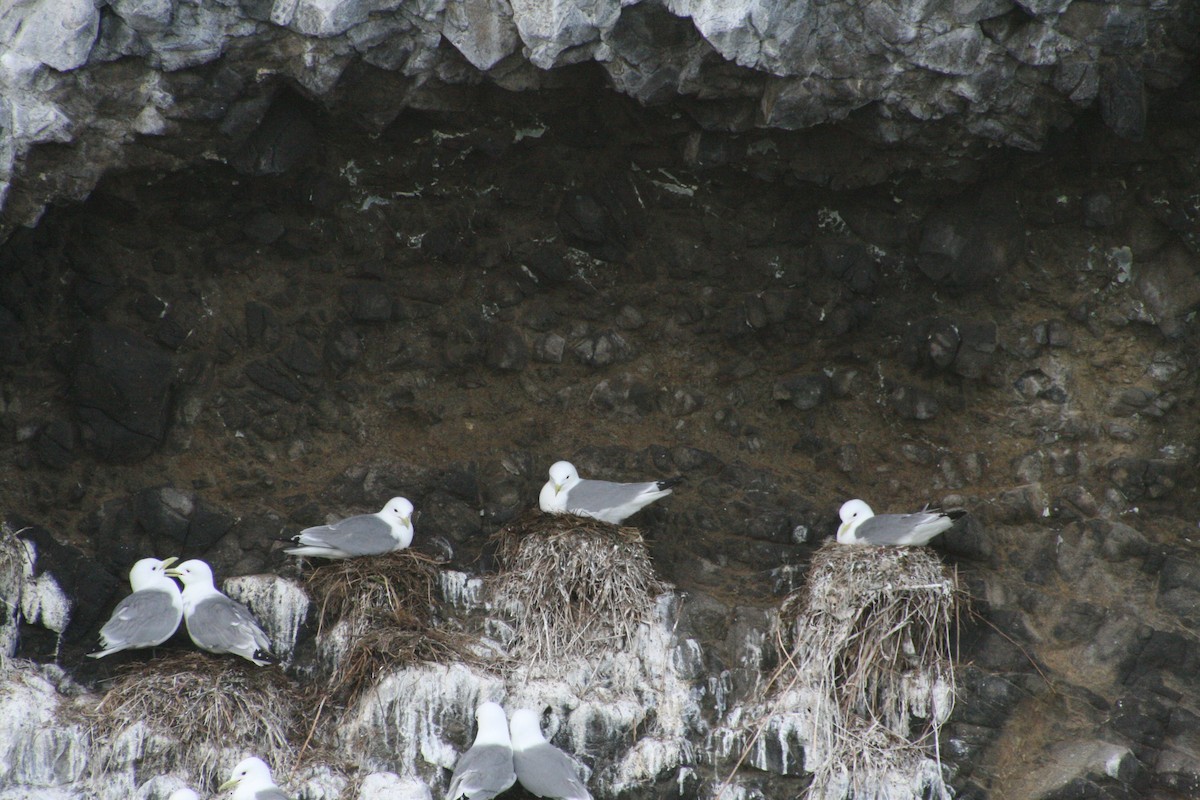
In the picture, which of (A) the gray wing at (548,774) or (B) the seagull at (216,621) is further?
(B) the seagull at (216,621)

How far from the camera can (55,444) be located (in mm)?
5773

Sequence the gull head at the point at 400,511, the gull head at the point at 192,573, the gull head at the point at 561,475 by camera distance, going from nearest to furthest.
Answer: the gull head at the point at 192,573 → the gull head at the point at 400,511 → the gull head at the point at 561,475

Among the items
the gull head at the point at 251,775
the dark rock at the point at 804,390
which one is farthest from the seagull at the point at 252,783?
the dark rock at the point at 804,390

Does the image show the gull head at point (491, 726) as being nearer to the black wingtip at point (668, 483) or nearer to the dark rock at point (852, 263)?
the black wingtip at point (668, 483)

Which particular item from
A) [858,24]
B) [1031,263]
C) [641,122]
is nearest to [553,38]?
[641,122]

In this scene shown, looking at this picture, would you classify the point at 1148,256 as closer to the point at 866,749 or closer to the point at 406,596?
the point at 866,749

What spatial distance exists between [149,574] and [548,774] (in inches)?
78.0

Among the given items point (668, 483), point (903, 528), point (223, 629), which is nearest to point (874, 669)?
point (903, 528)

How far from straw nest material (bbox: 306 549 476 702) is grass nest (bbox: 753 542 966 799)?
150 centimetres

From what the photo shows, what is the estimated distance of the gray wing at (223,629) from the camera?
5.33 metres

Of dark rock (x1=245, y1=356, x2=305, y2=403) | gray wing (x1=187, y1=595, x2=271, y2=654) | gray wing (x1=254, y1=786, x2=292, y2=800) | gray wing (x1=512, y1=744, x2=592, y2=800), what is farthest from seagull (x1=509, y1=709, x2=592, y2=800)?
dark rock (x1=245, y1=356, x2=305, y2=403)

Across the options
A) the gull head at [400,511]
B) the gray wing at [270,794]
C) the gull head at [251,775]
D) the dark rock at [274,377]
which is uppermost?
the dark rock at [274,377]

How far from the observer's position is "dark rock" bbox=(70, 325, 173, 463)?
580 centimetres

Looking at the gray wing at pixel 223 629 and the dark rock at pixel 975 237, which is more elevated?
the dark rock at pixel 975 237
